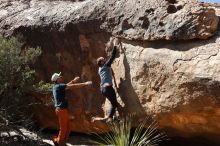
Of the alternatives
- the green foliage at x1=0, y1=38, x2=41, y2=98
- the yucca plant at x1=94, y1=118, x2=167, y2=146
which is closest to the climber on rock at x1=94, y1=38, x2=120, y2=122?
the yucca plant at x1=94, y1=118, x2=167, y2=146

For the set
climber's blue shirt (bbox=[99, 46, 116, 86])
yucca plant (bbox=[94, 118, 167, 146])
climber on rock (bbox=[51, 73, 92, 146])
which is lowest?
yucca plant (bbox=[94, 118, 167, 146])

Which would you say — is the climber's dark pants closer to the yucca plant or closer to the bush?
the yucca plant

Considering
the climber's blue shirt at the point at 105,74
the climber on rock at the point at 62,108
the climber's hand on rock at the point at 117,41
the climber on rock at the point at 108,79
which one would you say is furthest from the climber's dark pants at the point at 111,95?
the climber's hand on rock at the point at 117,41

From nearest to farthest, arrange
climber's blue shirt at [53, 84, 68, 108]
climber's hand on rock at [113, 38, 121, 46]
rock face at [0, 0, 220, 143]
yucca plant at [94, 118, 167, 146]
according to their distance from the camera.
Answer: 1. rock face at [0, 0, 220, 143]
2. yucca plant at [94, 118, 167, 146]
3. climber's blue shirt at [53, 84, 68, 108]
4. climber's hand on rock at [113, 38, 121, 46]

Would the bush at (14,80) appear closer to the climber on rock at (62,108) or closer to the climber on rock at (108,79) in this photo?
the climber on rock at (62,108)

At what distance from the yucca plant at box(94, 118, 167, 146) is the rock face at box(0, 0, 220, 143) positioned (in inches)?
9.5

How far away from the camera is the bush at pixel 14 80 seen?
1190 cm

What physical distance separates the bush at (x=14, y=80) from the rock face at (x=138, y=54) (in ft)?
2.30

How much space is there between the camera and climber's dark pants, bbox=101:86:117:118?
11414 mm

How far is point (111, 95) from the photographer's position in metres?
11.5

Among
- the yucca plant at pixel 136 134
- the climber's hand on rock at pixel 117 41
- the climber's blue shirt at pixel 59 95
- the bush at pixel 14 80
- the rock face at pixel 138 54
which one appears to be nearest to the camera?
the rock face at pixel 138 54

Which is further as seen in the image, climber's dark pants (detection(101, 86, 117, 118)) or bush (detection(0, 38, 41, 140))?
bush (detection(0, 38, 41, 140))

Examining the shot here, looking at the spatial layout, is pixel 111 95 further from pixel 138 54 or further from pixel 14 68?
pixel 14 68

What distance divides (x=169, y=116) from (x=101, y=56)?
234cm
